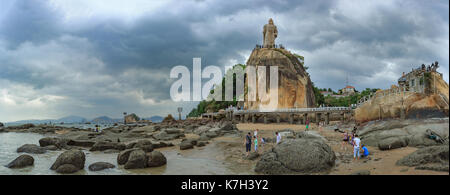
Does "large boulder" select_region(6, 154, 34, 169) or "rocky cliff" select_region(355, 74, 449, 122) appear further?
"rocky cliff" select_region(355, 74, 449, 122)

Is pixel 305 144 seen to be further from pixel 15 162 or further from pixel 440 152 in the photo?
pixel 15 162

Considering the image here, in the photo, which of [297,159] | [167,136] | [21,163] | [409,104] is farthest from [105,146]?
[409,104]

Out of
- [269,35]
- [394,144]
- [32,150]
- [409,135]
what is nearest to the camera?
→ [394,144]

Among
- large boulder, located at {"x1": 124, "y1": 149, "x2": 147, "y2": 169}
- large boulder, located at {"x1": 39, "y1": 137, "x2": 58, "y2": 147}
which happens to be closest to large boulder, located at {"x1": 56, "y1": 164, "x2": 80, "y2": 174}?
large boulder, located at {"x1": 124, "y1": 149, "x2": 147, "y2": 169}

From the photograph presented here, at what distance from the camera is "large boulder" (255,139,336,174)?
34.1 ft

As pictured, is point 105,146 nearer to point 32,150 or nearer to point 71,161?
point 32,150

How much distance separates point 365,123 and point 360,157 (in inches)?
509

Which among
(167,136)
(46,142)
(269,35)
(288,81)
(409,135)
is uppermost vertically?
(269,35)

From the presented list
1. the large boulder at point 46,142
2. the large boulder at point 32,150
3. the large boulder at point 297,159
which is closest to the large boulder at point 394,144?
the large boulder at point 297,159

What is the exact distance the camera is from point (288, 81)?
58.1 meters

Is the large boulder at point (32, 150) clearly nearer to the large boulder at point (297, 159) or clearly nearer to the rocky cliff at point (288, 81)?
the large boulder at point (297, 159)

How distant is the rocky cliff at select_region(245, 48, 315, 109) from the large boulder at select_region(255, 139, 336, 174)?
46.1 meters

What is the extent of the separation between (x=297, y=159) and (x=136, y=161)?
24.1 ft

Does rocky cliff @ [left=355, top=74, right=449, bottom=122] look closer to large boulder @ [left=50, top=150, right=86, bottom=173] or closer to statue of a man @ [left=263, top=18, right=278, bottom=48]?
large boulder @ [left=50, top=150, right=86, bottom=173]
